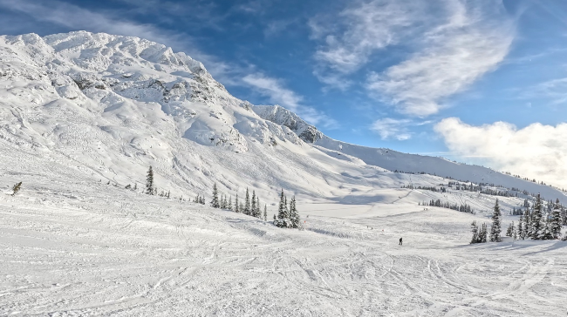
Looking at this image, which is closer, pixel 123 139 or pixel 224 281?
pixel 224 281

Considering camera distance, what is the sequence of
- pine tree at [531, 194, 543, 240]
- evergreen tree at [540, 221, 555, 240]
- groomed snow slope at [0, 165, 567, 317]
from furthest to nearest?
pine tree at [531, 194, 543, 240], evergreen tree at [540, 221, 555, 240], groomed snow slope at [0, 165, 567, 317]

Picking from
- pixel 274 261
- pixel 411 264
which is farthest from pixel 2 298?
pixel 411 264

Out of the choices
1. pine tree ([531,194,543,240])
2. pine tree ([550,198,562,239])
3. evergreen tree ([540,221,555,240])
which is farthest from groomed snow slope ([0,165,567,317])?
pine tree ([531,194,543,240])

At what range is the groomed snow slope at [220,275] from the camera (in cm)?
913

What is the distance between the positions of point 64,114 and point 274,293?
185 meters

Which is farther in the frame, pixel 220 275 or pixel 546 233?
pixel 546 233

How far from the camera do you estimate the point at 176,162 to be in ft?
534

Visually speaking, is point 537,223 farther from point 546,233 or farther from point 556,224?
point 546,233

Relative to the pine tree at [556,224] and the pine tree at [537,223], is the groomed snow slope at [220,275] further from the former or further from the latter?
the pine tree at [537,223]

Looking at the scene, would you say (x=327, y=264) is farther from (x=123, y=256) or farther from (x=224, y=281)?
(x=123, y=256)

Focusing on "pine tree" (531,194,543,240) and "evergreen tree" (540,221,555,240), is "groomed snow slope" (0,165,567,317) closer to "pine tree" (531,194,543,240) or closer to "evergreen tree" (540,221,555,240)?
"evergreen tree" (540,221,555,240)

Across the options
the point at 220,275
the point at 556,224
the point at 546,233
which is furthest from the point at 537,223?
the point at 220,275

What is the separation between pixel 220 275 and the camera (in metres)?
13.3

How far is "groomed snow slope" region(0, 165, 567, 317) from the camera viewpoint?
30.0 ft
